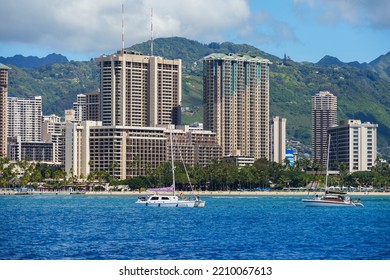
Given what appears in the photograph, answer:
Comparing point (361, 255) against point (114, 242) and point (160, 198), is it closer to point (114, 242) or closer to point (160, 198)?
point (114, 242)

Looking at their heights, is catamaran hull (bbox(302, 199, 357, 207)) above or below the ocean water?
below

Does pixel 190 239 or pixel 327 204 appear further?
pixel 327 204

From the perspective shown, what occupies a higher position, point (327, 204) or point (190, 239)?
point (190, 239)

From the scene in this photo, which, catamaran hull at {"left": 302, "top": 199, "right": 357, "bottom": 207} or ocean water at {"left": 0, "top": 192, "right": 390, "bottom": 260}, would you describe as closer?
ocean water at {"left": 0, "top": 192, "right": 390, "bottom": 260}

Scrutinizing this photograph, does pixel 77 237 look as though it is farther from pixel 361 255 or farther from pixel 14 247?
pixel 361 255

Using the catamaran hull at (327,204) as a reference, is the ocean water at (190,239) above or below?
above

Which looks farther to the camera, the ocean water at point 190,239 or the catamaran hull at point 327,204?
the catamaran hull at point 327,204
